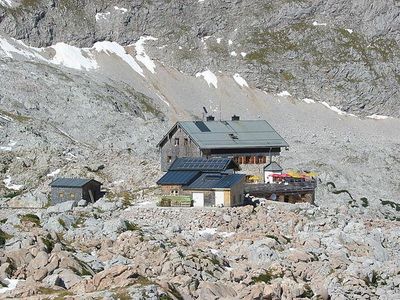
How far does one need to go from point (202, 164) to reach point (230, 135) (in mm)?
12035

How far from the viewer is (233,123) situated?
83938mm

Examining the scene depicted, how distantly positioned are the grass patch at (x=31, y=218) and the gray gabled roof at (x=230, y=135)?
24.0 metres

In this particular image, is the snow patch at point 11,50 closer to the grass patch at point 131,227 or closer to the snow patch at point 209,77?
the snow patch at point 209,77

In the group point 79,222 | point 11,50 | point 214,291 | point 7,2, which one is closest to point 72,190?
point 79,222

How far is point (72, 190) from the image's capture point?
66.6 meters

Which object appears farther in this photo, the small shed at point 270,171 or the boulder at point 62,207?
the small shed at point 270,171

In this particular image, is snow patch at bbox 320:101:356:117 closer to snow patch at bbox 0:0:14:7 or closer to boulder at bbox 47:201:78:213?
snow patch at bbox 0:0:14:7

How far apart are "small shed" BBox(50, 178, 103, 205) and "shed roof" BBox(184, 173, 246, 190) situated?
9265mm

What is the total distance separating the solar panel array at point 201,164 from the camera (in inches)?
2699

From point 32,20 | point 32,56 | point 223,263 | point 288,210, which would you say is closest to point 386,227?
point 288,210

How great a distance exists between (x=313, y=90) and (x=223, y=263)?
492 ft

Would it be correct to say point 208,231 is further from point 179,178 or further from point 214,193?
point 179,178

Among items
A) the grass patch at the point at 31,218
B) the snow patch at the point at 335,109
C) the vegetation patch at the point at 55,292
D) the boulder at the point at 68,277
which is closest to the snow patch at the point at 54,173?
the grass patch at the point at 31,218

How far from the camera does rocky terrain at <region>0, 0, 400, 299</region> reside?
4441 cm
